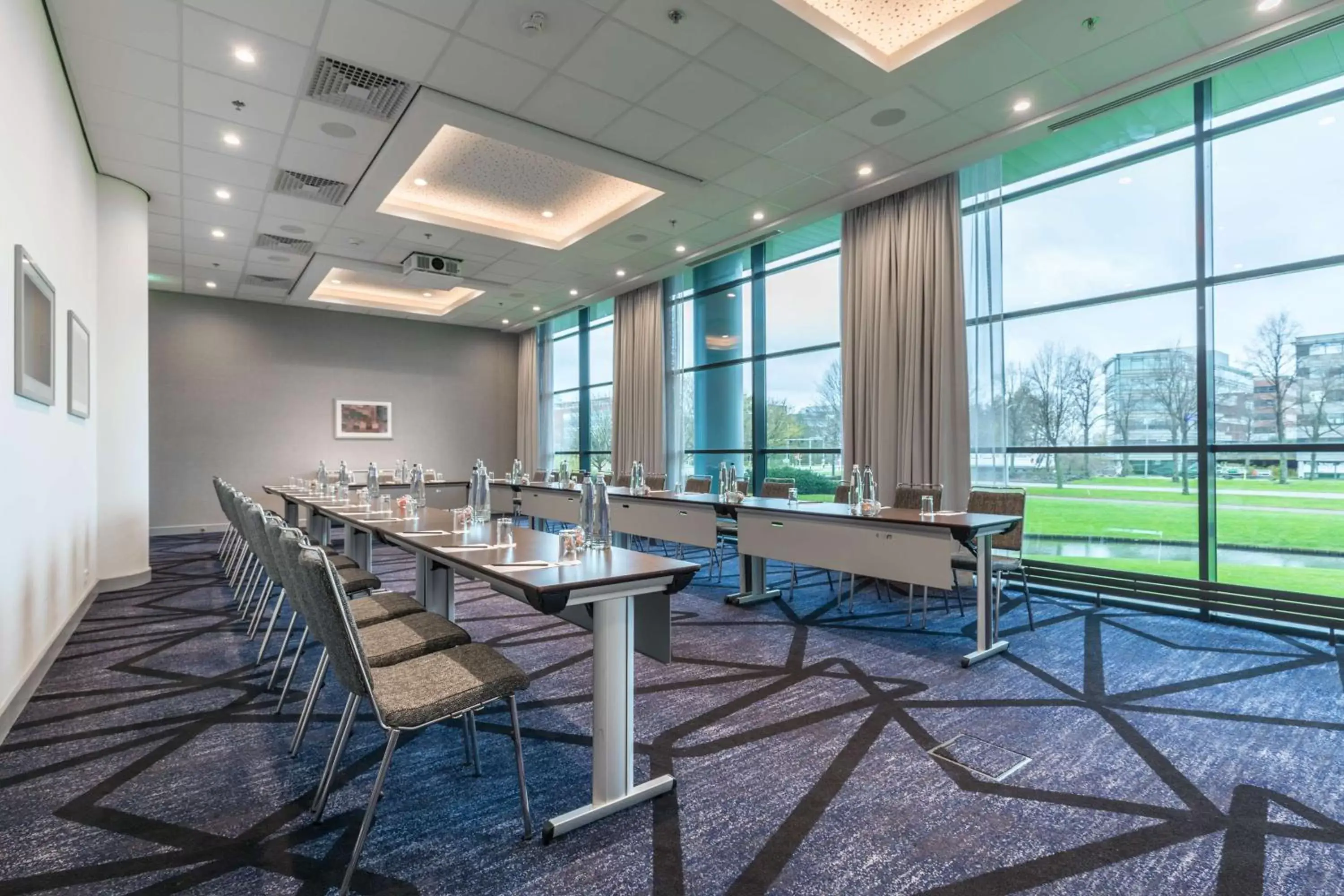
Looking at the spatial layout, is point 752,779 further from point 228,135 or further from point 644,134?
point 228,135

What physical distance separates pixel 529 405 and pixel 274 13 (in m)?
9.08

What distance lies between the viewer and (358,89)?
14.3 ft

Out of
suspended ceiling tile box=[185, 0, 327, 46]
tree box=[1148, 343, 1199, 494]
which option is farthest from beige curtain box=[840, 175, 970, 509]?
suspended ceiling tile box=[185, 0, 327, 46]

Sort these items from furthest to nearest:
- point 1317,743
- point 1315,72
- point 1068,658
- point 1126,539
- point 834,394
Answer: point 834,394
point 1126,539
point 1315,72
point 1068,658
point 1317,743

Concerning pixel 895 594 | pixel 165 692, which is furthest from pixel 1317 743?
pixel 165 692

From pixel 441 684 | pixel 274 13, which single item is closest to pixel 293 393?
pixel 274 13

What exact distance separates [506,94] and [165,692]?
13.6 feet

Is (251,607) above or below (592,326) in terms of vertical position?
below

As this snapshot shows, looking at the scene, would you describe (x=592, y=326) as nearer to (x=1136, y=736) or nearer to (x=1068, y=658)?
(x=1068, y=658)

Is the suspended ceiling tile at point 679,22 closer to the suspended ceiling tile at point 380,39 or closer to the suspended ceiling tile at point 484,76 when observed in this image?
the suspended ceiling tile at point 484,76

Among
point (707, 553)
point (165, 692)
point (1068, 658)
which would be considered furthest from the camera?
point (707, 553)

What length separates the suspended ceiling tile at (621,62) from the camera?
382 centimetres

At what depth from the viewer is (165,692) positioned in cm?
326

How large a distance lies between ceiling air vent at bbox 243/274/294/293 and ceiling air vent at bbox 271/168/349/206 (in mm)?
3483
